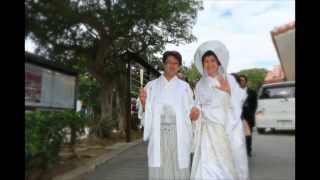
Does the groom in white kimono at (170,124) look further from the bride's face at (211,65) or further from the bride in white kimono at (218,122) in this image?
the bride's face at (211,65)

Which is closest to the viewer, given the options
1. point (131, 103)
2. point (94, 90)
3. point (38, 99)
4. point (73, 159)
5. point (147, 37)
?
point (38, 99)

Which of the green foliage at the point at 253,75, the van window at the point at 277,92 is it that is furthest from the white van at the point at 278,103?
the green foliage at the point at 253,75

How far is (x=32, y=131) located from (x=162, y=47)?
17.3 feet

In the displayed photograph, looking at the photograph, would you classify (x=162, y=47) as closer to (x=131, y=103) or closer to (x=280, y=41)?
(x=131, y=103)

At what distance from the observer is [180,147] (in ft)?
19.8

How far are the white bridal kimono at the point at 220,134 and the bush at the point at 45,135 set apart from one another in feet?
7.72

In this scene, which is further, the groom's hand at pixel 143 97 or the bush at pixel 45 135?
the bush at pixel 45 135

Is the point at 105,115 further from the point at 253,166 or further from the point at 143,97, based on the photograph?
the point at 143,97

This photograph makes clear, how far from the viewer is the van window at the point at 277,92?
1972cm

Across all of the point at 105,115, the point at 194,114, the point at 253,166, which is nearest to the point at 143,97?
the point at 194,114

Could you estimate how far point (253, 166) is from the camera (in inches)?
433
